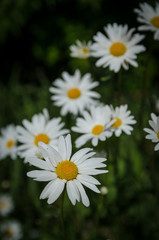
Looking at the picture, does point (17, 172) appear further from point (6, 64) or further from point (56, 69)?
point (6, 64)

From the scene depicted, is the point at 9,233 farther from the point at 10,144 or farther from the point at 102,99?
the point at 102,99

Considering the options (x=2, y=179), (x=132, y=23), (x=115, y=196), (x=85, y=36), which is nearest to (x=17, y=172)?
(x=2, y=179)

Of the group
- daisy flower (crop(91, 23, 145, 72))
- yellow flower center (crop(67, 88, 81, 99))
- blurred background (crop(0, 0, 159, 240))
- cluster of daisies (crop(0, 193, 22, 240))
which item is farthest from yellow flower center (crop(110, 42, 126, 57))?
cluster of daisies (crop(0, 193, 22, 240))

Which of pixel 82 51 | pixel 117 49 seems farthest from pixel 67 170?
pixel 82 51

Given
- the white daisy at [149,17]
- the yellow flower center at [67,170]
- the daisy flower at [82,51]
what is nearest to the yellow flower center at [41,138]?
the yellow flower center at [67,170]

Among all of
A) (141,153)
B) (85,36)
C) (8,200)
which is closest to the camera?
(141,153)

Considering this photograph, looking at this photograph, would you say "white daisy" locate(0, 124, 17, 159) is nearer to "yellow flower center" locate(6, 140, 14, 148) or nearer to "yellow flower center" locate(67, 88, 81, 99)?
"yellow flower center" locate(6, 140, 14, 148)
